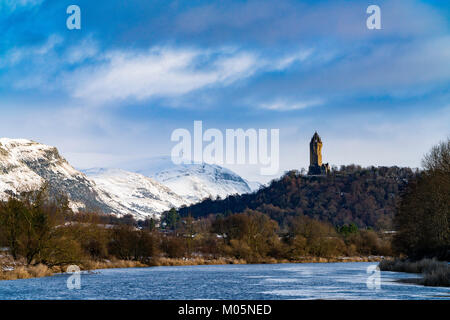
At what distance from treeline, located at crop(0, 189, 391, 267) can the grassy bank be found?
1360 inches

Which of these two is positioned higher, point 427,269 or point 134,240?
point 134,240

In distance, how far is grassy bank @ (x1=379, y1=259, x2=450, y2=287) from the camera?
37406mm

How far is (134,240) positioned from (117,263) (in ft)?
24.9

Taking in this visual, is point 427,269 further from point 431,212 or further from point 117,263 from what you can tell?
point 117,263

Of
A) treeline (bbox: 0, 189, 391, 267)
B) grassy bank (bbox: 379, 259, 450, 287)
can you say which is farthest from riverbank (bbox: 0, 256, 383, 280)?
grassy bank (bbox: 379, 259, 450, 287)

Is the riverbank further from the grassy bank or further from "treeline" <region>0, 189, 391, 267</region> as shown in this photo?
the grassy bank

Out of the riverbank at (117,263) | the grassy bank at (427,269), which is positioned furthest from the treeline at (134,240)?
the grassy bank at (427,269)

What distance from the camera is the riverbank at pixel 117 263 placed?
48500mm

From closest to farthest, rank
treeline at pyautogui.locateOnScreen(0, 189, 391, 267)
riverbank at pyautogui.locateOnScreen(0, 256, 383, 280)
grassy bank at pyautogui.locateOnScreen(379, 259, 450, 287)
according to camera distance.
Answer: grassy bank at pyautogui.locateOnScreen(379, 259, 450, 287), riverbank at pyautogui.locateOnScreen(0, 256, 383, 280), treeline at pyautogui.locateOnScreen(0, 189, 391, 267)

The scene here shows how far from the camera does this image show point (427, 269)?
155ft

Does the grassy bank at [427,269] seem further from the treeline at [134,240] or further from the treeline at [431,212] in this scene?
the treeline at [134,240]

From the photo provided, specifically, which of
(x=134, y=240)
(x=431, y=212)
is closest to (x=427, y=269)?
(x=431, y=212)

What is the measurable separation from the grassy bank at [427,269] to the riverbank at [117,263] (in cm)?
3220
